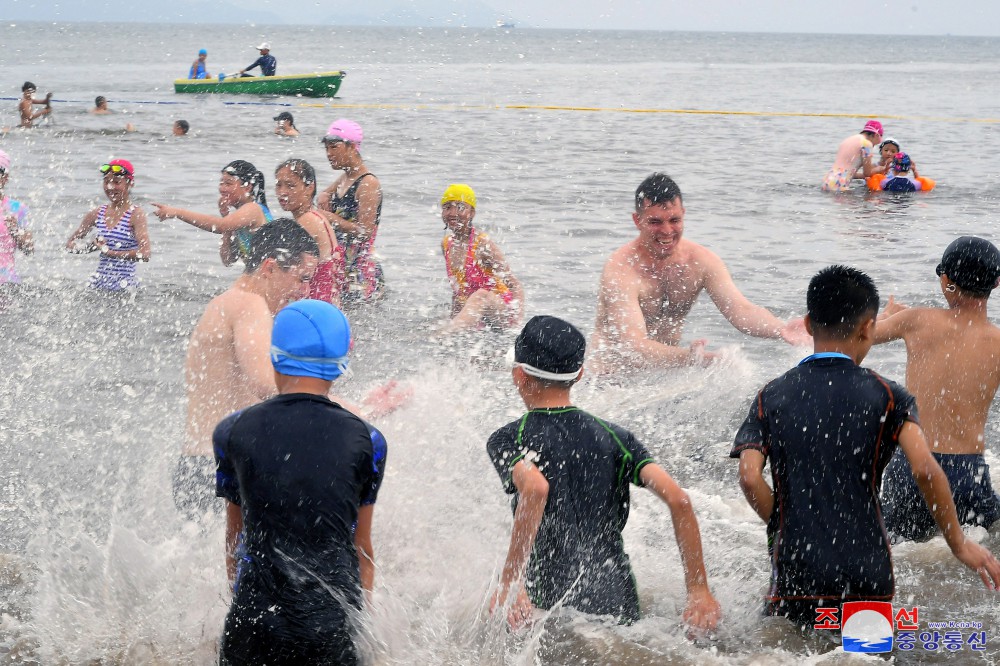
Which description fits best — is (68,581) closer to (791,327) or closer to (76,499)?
(76,499)

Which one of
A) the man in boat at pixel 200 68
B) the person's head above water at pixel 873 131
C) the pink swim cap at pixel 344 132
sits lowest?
the pink swim cap at pixel 344 132

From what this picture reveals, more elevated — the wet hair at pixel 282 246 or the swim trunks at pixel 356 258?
the wet hair at pixel 282 246

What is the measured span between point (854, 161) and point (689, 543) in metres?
16.7

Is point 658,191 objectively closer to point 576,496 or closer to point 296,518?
point 576,496

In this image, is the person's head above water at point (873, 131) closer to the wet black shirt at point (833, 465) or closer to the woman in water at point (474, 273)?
the woman in water at point (474, 273)

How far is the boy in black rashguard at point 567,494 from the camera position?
134 inches

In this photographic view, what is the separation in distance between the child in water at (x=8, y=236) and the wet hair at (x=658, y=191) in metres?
5.90

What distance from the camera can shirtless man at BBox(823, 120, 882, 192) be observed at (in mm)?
18625

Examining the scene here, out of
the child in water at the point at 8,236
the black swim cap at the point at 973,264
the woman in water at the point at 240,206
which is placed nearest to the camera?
the black swim cap at the point at 973,264

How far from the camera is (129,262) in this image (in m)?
10.1

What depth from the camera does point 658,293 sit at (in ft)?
21.9

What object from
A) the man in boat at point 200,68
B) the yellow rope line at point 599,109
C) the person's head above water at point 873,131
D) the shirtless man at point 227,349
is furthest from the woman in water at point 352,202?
the man in boat at point 200,68

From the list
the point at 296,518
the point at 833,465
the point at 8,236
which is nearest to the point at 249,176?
the point at 8,236

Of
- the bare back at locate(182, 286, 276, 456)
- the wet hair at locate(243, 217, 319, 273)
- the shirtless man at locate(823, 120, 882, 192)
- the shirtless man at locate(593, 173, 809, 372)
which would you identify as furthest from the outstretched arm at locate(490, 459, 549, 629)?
the shirtless man at locate(823, 120, 882, 192)
